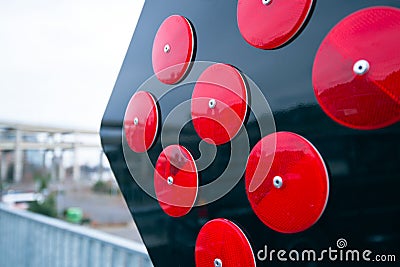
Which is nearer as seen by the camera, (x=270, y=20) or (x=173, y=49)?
(x=270, y=20)

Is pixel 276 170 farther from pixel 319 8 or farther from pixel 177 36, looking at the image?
pixel 177 36

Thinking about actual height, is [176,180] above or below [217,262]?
above

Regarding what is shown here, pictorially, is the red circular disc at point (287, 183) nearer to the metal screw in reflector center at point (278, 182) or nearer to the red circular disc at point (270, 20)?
the metal screw in reflector center at point (278, 182)

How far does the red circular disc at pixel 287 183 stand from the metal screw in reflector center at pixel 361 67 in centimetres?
13

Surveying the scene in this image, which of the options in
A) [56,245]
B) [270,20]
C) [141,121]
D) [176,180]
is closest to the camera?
[270,20]

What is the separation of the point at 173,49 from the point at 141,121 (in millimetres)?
190

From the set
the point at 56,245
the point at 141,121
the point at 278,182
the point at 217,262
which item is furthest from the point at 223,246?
the point at 56,245

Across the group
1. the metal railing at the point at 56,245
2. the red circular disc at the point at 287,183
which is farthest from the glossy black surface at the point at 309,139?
the metal railing at the point at 56,245

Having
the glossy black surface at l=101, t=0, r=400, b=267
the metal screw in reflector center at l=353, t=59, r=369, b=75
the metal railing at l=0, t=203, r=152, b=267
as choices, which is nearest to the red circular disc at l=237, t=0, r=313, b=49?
the glossy black surface at l=101, t=0, r=400, b=267

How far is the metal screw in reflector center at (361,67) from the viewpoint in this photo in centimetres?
58

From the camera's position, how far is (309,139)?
2.08 ft

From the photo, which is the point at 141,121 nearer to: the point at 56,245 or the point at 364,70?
the point at 364,70

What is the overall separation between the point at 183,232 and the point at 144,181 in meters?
0.17

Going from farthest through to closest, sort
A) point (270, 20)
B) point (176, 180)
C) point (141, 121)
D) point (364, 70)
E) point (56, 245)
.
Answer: point (56, 245) < point (141, 121) < point (176, 180) < point (270, 20) < point (364, 70)
